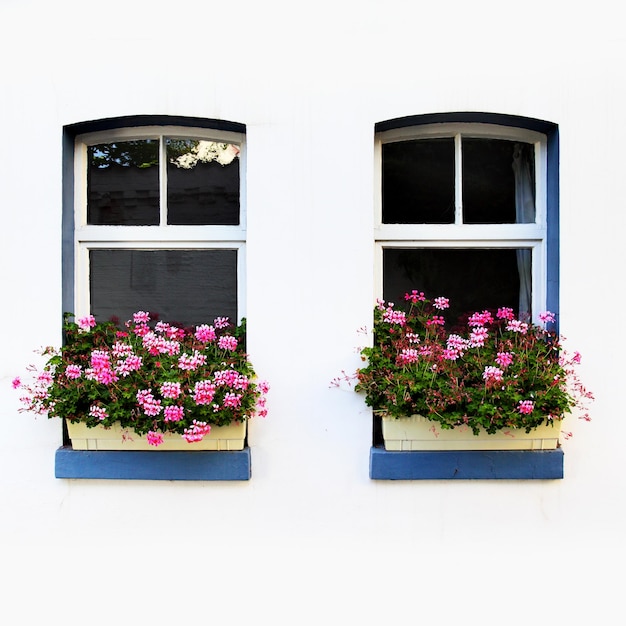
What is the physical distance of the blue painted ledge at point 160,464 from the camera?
267 cm

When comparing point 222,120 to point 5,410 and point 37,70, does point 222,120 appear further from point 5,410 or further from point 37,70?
point 5,410

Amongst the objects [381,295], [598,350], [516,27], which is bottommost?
[598,350]

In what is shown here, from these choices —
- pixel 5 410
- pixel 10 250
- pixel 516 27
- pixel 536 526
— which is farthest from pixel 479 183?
pixel 5 410

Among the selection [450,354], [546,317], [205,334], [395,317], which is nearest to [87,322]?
[205,334]

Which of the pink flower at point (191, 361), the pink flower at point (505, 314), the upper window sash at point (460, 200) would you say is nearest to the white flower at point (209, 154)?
the upper window sash at point (460, 200)

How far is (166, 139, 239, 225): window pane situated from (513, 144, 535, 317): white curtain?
4.38 feet

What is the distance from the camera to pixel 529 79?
106 inches

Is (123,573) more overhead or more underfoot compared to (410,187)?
more underfoot

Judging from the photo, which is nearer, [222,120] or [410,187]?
[222,120]

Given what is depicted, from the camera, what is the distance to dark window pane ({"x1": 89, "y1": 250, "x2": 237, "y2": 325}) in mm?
2885

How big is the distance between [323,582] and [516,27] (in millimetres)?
2623

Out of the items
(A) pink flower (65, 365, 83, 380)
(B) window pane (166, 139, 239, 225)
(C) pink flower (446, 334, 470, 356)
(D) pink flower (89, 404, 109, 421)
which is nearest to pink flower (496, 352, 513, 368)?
(C) pink flower (446, 334, 470, 356)

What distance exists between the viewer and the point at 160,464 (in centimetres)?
268

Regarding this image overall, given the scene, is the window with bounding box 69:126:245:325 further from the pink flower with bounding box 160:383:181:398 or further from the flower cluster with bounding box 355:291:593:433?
the flower cluster with bounding box 355:291:593:433
